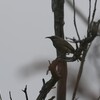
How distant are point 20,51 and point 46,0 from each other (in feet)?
0.66

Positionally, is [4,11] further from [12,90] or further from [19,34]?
[12,90]

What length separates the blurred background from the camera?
801 mm

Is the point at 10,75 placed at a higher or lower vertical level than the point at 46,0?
lower

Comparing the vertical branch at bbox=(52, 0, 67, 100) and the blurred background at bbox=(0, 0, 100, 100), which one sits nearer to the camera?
the vertical branch at bbox=(52, 0, 67, 100)

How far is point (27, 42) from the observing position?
82 cm

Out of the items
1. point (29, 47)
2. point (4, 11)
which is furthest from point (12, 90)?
point (4, 11)

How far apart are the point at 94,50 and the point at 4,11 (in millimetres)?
335

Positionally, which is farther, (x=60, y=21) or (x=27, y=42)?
(x=27, y=42)

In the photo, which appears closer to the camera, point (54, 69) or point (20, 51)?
point (54, 69)

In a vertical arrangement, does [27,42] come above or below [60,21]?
below

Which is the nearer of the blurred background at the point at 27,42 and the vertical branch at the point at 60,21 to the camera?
the vertical branch at the point at 60,21

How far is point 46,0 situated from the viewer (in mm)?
821

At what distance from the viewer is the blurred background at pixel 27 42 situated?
0.80m

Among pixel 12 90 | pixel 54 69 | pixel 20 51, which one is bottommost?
pixel 12 90
